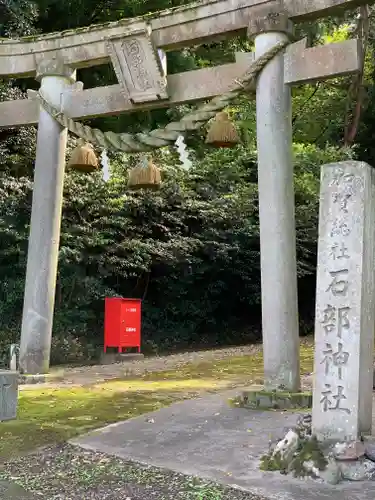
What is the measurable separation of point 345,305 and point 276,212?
7.63 feet

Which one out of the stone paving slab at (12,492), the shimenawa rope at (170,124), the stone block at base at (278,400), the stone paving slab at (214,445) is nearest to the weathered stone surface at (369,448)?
the stone paving slab at (214,445)

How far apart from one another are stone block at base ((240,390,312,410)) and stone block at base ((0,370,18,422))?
2364 mm

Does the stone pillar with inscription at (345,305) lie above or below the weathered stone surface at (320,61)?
below

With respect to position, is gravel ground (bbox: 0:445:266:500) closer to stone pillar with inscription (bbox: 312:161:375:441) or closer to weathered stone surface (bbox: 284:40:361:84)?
stone pillar with inscription (bbox: 312:161:375:441)

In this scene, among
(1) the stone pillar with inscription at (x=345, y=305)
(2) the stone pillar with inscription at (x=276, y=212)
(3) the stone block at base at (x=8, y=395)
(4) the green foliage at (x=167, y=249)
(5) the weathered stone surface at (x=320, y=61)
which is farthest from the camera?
(4) the green foliage at (x=167, y=249)

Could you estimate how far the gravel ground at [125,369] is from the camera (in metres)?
7.82

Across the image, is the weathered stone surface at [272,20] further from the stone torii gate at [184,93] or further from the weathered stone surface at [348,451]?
the weathered stone surface at [348,451]

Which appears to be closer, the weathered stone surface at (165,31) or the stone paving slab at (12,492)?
the stone paving slab at (12,492)

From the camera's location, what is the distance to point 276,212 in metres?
6.04

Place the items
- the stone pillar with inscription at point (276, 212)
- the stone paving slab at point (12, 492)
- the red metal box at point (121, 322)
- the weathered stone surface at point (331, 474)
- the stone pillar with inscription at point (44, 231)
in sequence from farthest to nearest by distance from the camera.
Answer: the red metal box at point (121, 322)
the stone pillar with inscription at point (44, 231)
the stone pillar with inscription at point (276, 212)
the weathered stone surface at point (331, 474)
the stone paving slab at point (12, 492)

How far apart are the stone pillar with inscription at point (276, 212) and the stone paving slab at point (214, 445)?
71 cm

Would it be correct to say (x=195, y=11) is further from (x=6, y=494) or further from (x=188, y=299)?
(x=188, y=299)

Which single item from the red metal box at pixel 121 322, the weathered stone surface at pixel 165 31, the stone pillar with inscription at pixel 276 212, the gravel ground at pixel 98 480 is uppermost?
the weathered stone surface at pixel 165 31

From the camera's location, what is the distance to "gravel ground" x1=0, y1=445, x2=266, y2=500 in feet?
11.2
